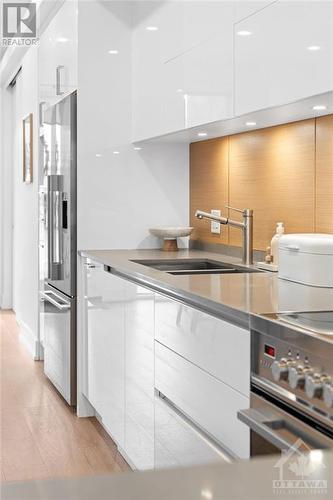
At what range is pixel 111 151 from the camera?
3945mm

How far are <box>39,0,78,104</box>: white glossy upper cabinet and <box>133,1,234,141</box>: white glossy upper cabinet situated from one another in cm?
38

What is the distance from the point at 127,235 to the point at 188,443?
6.46ft

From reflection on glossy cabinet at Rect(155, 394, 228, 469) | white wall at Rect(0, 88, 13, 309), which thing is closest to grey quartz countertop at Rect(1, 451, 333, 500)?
reflection on glossy cabinet at Rect(155, 394, 228, 469)

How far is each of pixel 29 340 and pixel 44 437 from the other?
92.6 inches

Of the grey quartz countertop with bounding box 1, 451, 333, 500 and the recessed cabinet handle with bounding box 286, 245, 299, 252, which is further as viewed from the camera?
the recessed cabinet handle with bounding box 286, 245, 299, 252

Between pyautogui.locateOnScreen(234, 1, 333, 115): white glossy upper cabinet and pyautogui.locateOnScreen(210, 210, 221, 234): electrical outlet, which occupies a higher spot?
pyautogui.locateOnScreen(234, 1, 333, 115): white glossy upper cabinet

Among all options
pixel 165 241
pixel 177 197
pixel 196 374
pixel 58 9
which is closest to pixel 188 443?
pixel 196 374

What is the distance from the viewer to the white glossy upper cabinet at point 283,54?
203cm

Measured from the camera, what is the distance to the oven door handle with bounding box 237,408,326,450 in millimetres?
1467

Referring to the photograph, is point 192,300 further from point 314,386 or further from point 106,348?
point 106,348

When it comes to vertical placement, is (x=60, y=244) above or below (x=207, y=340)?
above

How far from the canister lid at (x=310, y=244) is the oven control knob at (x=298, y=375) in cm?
77
